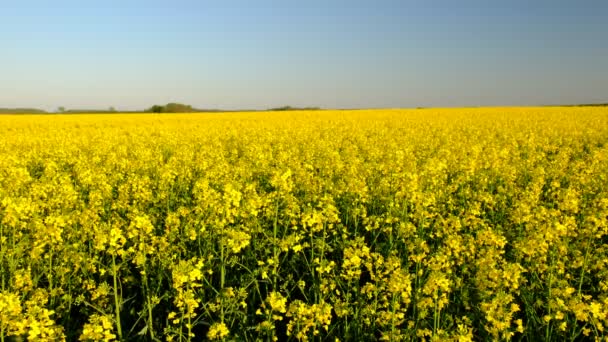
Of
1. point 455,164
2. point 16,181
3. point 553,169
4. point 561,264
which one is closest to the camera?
point 561,264

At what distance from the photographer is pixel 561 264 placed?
3.80 m

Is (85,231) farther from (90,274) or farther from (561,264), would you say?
(561,264)

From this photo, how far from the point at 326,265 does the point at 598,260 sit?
2.72 meters

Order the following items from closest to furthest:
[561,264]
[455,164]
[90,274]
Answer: [561,264], [90,274], [455,164]

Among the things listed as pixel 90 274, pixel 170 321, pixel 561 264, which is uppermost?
pixel 561 264

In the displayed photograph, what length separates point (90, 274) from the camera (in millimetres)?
4590

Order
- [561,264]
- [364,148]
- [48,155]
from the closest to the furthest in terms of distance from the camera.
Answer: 1. [561,264]
2. [48,155]
3. [364,148]

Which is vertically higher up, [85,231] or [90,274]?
[85,231]

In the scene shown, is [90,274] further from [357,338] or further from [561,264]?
[561,264]

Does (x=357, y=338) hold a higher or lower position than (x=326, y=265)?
lower

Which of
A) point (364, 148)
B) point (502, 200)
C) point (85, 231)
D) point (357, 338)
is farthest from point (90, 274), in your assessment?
point (364, 148)

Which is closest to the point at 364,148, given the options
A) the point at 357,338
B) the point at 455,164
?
the point at 455,164

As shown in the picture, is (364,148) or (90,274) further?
(364,148)

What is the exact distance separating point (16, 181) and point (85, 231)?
2.80 metres
